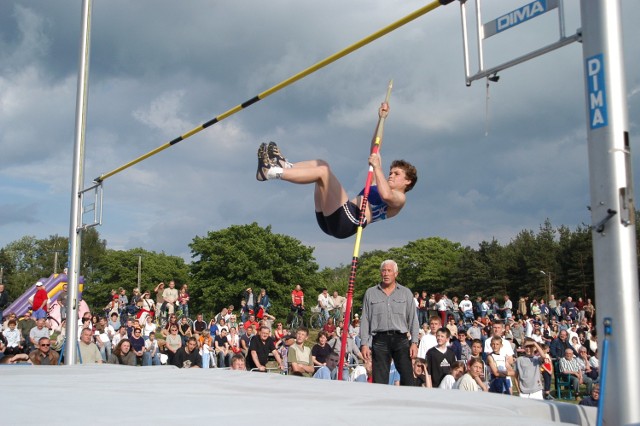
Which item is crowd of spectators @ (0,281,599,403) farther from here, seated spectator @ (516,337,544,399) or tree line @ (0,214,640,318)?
tree line @ (0,214,640,318)

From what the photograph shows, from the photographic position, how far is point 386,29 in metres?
3.78

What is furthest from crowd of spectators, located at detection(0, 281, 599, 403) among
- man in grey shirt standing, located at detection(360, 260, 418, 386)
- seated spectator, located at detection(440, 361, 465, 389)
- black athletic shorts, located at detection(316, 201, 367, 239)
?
black athletic shorts, located at detection(316, 201, 367, 239)

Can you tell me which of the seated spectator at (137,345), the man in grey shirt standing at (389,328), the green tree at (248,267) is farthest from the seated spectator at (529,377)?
the green tree at (248,267)

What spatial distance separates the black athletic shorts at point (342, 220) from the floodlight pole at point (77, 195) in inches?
126

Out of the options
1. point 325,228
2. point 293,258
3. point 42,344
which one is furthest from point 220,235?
point 325,228

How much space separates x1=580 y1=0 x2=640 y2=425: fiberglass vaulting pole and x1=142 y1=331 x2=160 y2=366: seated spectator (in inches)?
327

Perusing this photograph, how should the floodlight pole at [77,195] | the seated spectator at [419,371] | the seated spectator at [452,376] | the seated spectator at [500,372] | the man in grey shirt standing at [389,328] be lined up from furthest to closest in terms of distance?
the seated spectator at [500,372] < the seated spectator at [419,371] < the floodlight pole at [77,195] < the seated spectator at [452,376] < the man in grey shirt standing at [389,328]

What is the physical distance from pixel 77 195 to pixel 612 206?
5.65 metres

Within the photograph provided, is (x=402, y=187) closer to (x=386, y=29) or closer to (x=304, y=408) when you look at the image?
(x=386, y=29)

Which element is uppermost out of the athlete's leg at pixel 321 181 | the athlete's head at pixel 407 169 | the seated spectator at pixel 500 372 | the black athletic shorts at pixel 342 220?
the athlete's head at pixel 407 169

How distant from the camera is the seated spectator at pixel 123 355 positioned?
9059 millimetres

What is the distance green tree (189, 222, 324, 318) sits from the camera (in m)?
39.8

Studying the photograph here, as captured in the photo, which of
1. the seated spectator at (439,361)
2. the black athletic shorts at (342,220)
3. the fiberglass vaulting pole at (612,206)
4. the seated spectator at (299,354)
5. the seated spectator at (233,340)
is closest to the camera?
the fiberglass vaulting pole at (612,206)

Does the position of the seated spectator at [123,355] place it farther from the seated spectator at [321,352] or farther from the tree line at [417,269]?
the tree line at [417,269]
